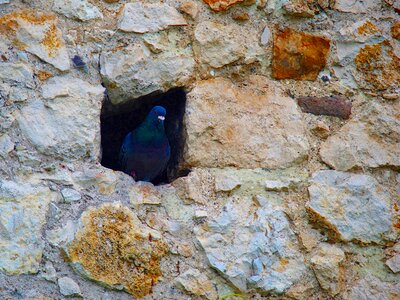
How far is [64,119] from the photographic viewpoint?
3.05 meters

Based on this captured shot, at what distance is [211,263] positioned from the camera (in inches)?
117

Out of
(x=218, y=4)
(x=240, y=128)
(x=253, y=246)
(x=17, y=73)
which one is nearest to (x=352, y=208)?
(x=253, y=246)

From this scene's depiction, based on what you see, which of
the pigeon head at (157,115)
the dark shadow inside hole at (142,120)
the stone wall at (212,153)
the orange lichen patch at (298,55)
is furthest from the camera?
the pigeon head at (157,115)

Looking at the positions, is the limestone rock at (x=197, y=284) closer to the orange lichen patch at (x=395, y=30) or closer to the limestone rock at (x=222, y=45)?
the limestone rock at (x=222, y=45)

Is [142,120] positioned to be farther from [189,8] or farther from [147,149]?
[189,8]

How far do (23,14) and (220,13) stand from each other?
0.97m

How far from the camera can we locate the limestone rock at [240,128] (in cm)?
322

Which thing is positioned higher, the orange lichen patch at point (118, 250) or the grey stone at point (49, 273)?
the orange lichen patch at point (118, 250)

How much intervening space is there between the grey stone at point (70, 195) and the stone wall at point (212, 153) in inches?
0.4

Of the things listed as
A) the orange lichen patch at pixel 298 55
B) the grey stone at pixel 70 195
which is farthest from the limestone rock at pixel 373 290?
the grey stone at pixel 70 195

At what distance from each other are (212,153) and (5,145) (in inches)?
38.1

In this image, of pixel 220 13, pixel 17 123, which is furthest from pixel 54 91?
pixel 220 13

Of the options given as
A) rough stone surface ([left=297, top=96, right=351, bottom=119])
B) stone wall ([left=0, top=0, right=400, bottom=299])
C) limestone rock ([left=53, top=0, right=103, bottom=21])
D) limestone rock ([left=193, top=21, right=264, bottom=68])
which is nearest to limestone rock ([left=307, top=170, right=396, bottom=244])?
stone wall ([left=0, top=0, right=400, bottom=299])

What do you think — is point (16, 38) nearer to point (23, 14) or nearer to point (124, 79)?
point (23, 14)
